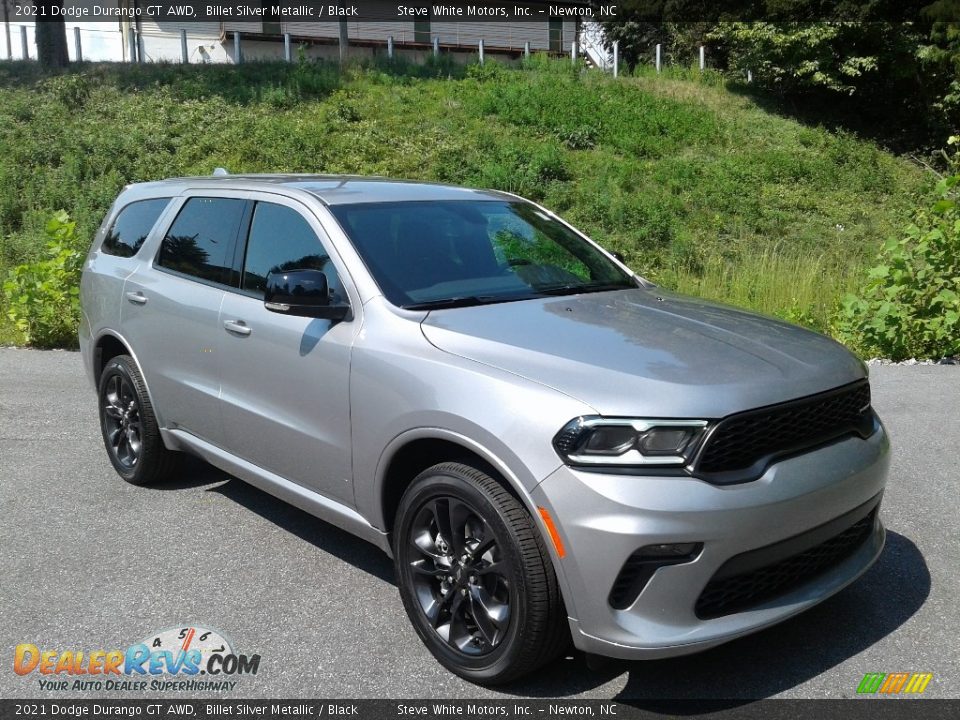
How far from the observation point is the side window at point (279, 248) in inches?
167

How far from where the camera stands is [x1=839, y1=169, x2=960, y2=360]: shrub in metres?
8.47

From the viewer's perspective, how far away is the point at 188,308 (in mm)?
4836

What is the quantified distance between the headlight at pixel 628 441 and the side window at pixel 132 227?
352 cm

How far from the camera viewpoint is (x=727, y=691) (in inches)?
130

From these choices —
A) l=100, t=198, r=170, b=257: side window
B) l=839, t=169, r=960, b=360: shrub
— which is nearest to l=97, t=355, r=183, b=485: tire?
l=100, t=198, r=170, b=257: side window

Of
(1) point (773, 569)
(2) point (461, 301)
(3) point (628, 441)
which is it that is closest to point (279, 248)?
(2) point (461, 301)

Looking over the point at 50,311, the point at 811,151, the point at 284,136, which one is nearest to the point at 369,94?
the point at 284,136

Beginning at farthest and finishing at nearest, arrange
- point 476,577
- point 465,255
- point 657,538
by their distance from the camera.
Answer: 1. point 465,255
2. point 476,577
3. point 657,538

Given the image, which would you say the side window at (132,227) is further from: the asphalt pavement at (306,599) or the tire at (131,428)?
the asphalt pavement at (306,599)

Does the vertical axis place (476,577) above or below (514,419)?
below

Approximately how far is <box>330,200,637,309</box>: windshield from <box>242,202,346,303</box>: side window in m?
0.18

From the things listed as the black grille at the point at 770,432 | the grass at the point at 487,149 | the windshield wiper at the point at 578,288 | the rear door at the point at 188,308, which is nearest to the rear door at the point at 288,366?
the rear door at the point at 188,308

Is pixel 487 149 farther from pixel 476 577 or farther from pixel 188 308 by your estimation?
pixel 476 577

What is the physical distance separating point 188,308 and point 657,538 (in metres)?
2.93
